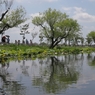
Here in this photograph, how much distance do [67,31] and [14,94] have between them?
5224 cm

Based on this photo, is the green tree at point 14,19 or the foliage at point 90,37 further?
the foliage at point 90,37

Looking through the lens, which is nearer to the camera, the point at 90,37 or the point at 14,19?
the point at 14,19

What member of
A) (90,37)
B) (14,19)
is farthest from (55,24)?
(90,37)

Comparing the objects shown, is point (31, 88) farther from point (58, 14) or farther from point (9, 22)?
point (58, 14)

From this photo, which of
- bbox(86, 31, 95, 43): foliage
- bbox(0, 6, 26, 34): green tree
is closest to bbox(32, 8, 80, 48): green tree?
bbox(0, 6, 26, 34): green tree

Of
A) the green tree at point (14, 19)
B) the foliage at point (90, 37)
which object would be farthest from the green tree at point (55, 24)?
the foliage at point (90, 37)

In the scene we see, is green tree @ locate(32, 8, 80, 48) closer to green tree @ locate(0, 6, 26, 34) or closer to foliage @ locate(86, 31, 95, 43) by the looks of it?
green tree @ locate(0, 6, 26, 34)

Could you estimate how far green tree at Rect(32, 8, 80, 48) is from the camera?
184 feet

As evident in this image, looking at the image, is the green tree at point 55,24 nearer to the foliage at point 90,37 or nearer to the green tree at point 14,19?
the green tree at point 14,19

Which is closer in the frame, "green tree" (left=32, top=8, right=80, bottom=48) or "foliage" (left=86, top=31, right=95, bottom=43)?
"green tree" (left=32, top=8, right=80, bottom=48)

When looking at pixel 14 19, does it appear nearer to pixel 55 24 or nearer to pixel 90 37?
pixel 55 24

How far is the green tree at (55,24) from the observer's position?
2206 inches

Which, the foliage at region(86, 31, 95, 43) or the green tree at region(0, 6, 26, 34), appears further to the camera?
the foliage at region(86, 31, 95, 43)

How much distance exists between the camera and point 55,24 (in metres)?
57.7
